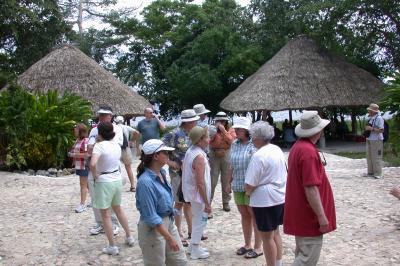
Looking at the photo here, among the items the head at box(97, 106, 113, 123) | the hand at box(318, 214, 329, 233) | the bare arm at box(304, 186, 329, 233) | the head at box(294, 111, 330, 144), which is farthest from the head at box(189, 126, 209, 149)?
the hand at box(318, 214, 329, 233)

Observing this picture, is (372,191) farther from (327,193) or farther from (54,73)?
(54,73)

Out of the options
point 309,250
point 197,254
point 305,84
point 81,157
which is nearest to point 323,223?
point 309,250

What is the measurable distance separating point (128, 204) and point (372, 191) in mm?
4423

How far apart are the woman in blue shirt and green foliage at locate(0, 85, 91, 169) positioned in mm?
10066

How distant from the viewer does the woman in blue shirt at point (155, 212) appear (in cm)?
408

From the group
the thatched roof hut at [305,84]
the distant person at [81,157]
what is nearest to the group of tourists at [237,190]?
the distant person at [81,157]

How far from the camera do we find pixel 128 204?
28.4 ft

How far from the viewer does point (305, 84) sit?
2028 cm

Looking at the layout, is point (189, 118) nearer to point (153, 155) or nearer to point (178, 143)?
point (178, 143)

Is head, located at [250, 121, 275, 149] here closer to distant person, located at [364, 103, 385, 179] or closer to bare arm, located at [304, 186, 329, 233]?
bare arm, located at [304, 186, 329, 233]

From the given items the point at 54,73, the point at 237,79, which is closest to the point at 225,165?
the point at 54,73

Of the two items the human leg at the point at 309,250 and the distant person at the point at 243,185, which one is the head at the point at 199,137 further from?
the human leg at the point at 309,250

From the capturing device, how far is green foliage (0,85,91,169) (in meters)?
13.5

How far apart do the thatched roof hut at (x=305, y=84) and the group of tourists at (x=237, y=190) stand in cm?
1384
